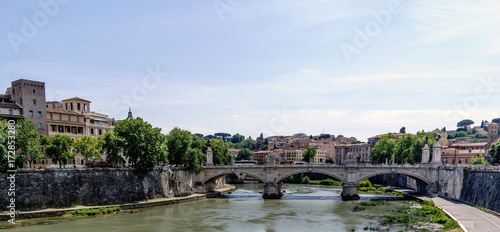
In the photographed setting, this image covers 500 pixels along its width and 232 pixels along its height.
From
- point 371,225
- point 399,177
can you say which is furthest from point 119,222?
point 399,177

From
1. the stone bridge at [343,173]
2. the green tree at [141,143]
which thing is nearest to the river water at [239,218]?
the stone bridge at [343,173]

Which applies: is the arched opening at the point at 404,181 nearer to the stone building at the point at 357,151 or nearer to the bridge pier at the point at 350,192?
the bridge pier at the point at 350,192

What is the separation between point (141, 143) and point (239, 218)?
16205 mm

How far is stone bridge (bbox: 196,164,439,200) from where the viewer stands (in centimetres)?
5694

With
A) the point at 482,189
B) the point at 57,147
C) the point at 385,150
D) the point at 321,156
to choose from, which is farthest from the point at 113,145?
the point at 321,156

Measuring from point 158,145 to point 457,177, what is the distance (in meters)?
38.8

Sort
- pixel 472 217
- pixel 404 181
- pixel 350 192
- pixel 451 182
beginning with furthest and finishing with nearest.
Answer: pixel 404 181, pixel 350 192, pixel 451 182, pixel 472 217

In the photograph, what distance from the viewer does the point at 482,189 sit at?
134 feet

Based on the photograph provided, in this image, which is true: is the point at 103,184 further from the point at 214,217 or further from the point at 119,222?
the point at 214,217

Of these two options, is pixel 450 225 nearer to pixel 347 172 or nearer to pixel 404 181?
pixel 347 172

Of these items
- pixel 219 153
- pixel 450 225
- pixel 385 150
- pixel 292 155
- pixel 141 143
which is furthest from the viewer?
pixel 292 155

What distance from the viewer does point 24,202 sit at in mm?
39344

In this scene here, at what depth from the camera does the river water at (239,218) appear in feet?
119

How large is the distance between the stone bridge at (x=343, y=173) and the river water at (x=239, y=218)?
5.33 m
